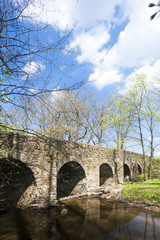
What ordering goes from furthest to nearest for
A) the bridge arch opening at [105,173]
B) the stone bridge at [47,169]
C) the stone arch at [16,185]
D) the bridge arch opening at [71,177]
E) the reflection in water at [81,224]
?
1. the bridge arch opening at [105,173]
2. the bridge arch opening at [71,177]
3. the stone arch at [16,185]
4. the stone bridge at [47,169]
5. the reflection in water at [81,224]

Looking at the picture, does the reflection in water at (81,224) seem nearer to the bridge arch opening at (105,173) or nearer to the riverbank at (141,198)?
the riverbank at (141,198)

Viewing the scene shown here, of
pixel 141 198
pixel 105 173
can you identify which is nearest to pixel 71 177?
pixel 105 173

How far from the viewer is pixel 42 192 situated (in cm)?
763

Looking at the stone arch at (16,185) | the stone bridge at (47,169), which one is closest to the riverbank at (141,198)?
the stone bridge at (47,169)

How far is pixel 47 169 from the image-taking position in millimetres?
7992

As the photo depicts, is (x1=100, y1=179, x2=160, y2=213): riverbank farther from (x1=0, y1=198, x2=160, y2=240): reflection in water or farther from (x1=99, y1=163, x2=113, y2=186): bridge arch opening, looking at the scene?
(x1=99, y1=163, x2=113, y2=186): bridge arch opening

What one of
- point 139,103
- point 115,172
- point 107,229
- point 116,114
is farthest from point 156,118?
point 107,229

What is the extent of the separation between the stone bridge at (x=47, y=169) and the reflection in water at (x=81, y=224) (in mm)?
961

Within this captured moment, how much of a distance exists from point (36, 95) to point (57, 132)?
1363 cm

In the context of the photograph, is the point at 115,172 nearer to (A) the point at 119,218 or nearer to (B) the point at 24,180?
(A) the point at 119,218

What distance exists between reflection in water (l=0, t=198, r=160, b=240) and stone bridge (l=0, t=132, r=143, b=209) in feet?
3.15

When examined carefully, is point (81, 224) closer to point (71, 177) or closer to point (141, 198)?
point (141, 198)

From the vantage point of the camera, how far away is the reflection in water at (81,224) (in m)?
4.91

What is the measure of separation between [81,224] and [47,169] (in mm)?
3148
